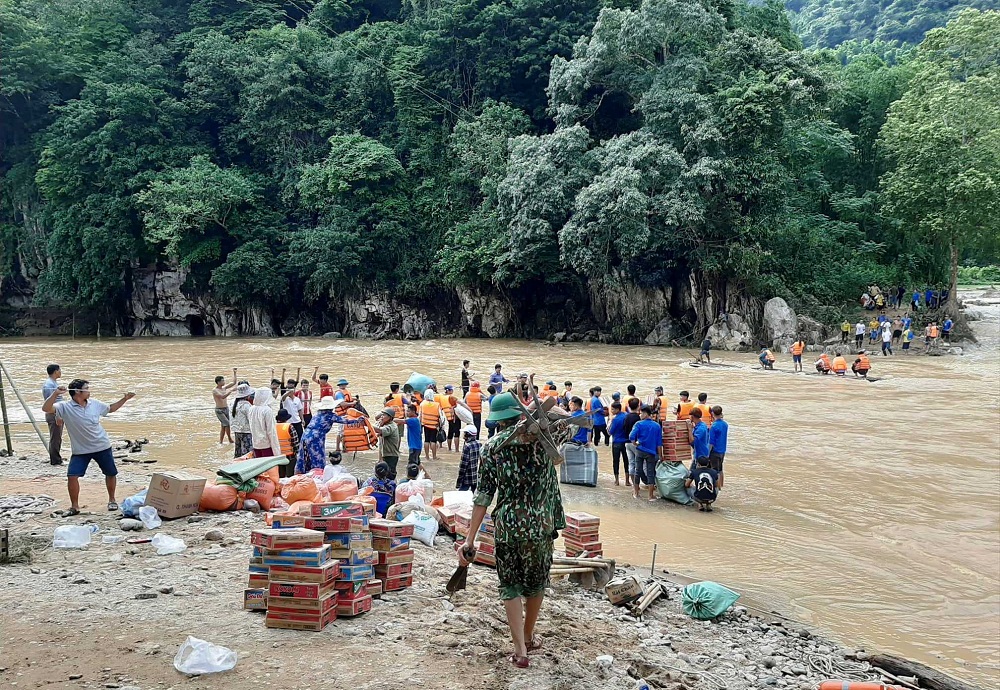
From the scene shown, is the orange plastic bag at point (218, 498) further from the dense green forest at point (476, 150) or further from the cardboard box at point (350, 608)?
the dense green forest at point (476, 150)

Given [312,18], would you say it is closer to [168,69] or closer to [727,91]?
[168,69]

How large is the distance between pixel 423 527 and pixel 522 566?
2636mm

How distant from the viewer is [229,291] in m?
36.1

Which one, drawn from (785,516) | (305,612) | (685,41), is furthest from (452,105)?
(305,612)

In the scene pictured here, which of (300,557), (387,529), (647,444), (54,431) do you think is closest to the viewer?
(300,557)

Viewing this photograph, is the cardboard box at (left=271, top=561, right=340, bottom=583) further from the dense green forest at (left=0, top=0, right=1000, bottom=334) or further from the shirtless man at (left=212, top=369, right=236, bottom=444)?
the dense green forest at (left=0, top=0, right=1000, bottom=334)

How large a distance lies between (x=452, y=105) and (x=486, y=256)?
32.4 feet

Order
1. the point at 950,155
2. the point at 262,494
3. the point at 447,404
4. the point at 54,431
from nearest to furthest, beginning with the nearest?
1. the point at 262,494
2. the point at 54,431
3. the point at 447,404
4. the point at 950,155

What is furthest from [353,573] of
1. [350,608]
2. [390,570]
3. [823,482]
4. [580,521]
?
[823,482]

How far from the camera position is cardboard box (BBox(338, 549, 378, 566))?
4.81 metres

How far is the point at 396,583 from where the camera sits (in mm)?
5305

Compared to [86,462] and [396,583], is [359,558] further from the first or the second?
[86,462]

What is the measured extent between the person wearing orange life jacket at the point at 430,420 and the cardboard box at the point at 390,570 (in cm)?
561

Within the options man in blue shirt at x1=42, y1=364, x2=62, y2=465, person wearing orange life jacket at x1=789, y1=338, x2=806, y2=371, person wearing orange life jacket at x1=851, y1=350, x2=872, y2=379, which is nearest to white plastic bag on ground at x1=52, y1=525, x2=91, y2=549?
man in blue shirt at x1=42, y1=364, x2=62, y2=465
